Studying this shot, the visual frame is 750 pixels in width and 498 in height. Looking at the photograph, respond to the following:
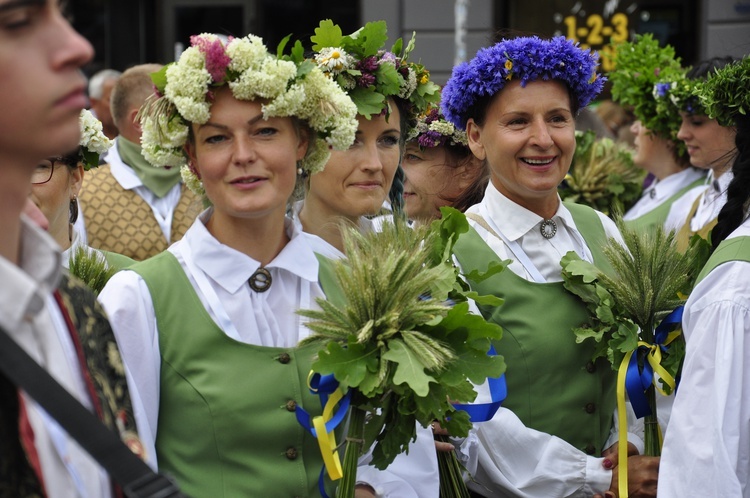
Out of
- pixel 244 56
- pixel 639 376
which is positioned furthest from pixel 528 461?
pixel 244 56

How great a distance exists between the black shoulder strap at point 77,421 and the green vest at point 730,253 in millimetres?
2093

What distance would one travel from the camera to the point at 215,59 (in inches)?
117

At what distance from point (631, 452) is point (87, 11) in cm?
1099

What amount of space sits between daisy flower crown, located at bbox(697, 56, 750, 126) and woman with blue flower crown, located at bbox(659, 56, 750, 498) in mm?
454

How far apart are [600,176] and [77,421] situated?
18.1 feet

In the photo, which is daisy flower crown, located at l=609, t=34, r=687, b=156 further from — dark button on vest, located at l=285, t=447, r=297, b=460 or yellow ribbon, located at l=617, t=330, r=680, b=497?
dark button on vest, located at l=285, t=447, r=297, b=460

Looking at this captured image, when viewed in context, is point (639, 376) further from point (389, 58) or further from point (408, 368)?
point (389, 58)

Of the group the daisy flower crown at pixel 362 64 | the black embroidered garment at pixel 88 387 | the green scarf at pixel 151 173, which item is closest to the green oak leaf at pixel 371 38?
the daisy flower crown at pixel 362 64

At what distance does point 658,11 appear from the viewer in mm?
12305

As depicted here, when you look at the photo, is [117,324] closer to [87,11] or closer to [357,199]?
[357,199]

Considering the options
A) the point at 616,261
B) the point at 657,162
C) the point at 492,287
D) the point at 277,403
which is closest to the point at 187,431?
the point at 277,403

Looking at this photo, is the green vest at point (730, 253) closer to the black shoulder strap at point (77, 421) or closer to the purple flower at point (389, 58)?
the purple flower at point (389, 58)

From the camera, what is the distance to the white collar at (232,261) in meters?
3.01

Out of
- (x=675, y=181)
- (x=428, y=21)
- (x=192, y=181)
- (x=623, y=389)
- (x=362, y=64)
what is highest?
(x=362, y=64)
